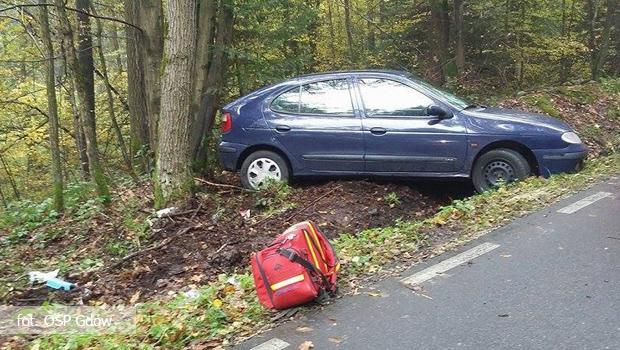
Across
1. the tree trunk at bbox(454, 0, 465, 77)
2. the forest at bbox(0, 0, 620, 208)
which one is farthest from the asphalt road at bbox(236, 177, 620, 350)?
the tree trunk at bbox(454, 0, 465, 77)

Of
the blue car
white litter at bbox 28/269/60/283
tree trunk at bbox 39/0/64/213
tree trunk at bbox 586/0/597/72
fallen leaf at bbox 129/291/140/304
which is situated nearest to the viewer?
fallen leaf at bbox 129/291/140/304

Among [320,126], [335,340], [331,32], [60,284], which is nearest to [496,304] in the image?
[335,340]

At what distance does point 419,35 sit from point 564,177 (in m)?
10.9

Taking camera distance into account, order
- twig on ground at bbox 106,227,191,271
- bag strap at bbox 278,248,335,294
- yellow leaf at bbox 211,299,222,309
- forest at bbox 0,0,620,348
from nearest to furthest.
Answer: bag strap at bbox 278,248,335,294, yellow leaf at bbox 211,299,222,309, forest at bbox 0,0,620,348, twig on ground at bbox 106,227,191,271

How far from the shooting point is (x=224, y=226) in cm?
702

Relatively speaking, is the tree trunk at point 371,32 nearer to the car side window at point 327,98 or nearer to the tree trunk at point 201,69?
the tree trunk at point 201,69

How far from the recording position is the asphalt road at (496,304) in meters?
3.66

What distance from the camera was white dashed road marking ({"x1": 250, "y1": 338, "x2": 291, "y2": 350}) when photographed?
3744 millimetres

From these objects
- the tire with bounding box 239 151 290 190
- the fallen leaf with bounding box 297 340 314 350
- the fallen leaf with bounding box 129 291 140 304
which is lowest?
the fallen leaf with bounding box 129 291 140 304

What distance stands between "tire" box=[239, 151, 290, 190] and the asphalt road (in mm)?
3562

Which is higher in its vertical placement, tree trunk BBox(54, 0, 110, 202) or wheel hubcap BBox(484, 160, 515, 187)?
tree trunk BBox(54, 0, 110, 202)

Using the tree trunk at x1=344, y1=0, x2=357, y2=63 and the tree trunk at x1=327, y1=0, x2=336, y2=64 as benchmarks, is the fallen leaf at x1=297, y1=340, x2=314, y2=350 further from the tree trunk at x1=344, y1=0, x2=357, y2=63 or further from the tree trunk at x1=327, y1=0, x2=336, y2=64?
the tree trunk at x1=327, y1=0, x2=336, y2=64

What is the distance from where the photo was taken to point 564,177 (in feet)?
23.7

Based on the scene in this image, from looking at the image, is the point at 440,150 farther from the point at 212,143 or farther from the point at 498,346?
the point at 212,143
